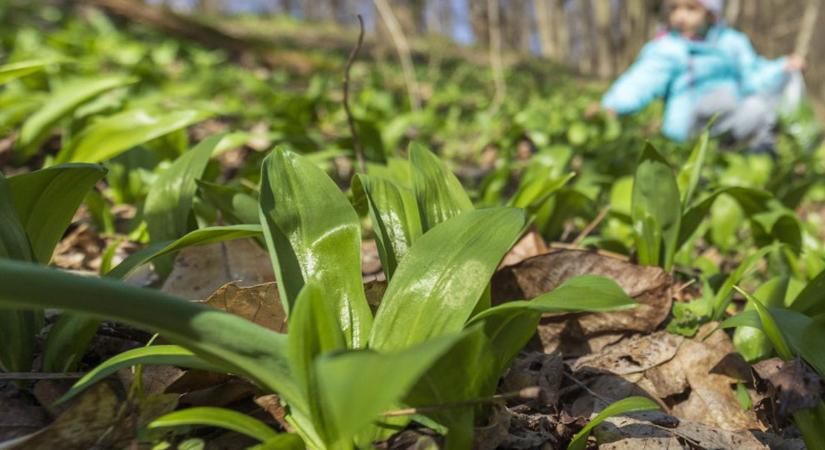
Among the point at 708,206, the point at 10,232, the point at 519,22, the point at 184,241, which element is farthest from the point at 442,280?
the point at 519,22

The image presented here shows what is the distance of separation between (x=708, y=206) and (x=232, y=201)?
127 cm

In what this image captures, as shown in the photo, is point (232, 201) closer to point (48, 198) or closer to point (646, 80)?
point (48, 198)

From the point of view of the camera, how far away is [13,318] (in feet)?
3.63

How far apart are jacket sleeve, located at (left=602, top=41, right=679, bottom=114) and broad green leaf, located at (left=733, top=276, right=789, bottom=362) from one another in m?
3.53

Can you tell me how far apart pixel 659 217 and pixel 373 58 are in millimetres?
11178

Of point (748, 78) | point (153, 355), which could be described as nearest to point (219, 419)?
point (153, 355)

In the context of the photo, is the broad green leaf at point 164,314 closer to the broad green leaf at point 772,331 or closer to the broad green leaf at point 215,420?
the broad green leaf at point 215,420

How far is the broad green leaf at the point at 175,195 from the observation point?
5.39 ft

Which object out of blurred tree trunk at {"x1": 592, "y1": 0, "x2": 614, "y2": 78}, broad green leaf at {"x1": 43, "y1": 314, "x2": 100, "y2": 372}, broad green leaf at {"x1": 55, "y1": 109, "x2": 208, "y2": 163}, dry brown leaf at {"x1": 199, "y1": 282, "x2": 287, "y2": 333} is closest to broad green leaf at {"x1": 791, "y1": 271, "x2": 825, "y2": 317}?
dry brown leaf at {"x1": 199, "y1": 282, "x2": 287, "y2": 333}

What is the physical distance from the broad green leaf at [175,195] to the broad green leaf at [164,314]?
2.59 ft

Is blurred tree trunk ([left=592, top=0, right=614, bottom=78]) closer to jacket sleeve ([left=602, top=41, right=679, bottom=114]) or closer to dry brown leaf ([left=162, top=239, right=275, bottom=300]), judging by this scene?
jacket sleeve ([left=602, top=41, right=679, bottom=114])

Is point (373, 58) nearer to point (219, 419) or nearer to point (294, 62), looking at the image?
point (294, 62)

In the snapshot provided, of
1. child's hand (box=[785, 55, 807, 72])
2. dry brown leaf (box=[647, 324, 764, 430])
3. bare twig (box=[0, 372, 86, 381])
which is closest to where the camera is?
bare twig (box=[0, 372, 86, 381])

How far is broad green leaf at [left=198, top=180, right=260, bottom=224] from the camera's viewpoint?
1.65m
